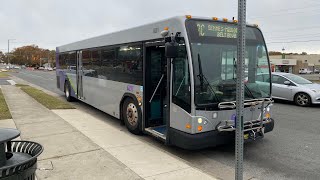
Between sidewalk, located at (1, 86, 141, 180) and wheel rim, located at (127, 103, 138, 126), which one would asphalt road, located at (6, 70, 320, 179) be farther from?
sidewalk, located at (1, 86, 141, 180)

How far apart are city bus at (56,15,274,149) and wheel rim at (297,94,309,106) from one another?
706 centimetres

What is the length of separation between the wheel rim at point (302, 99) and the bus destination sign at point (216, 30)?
27.6 feet

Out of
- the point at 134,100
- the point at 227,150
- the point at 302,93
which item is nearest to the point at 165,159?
the point at 227,150

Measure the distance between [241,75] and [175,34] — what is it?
334cm

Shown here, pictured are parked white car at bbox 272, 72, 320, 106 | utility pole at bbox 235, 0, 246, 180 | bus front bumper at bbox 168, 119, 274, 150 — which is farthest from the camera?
parked white car at bbox 272, 72, 320, 106

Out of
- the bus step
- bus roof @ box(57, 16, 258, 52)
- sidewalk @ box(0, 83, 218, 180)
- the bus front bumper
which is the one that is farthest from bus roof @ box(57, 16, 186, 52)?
sidewalk @ box(0, 83, 218, 180)

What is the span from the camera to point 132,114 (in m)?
7.62

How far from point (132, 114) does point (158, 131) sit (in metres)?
1.11

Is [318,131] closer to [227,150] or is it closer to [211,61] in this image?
[227,150]

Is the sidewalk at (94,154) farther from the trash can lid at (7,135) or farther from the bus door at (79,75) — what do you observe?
the bus door at (79,75)

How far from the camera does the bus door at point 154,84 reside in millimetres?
7055

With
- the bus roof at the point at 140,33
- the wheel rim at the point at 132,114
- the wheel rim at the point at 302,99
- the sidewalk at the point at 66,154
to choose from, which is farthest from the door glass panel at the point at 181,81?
the wheel rim at the point at 302,99

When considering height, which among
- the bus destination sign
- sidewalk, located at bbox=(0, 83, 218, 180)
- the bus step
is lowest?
sidewalk, located at bbox=(0, 83, 218, 180)

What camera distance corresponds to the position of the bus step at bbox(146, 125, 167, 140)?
6423mm
